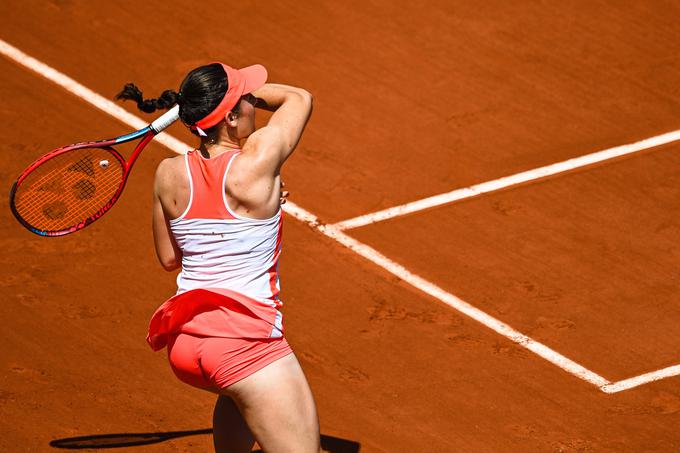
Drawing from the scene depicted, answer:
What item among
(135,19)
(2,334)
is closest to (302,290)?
(2,334)

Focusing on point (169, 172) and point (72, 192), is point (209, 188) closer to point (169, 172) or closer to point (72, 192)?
point (169, 172)

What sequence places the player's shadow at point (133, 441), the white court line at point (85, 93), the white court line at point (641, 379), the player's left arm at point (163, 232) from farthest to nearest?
1. the white court line at point (85, 93)
2. the white court line at point (641, 379)
3. the player's shadow at point (133, 441)
4. the player's left arm at point (163, 232)

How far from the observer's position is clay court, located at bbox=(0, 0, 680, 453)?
21.4 ft

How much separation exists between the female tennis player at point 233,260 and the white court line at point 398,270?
2.89 m

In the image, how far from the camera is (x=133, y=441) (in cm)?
625

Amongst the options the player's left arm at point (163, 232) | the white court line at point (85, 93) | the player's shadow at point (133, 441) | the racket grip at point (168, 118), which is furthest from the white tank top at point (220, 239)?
the white court line at point (85, 93)

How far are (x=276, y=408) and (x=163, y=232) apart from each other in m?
0.98

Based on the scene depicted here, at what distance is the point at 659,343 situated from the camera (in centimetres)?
711

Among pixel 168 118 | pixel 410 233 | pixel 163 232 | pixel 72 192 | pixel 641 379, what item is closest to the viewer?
pixel 163 232

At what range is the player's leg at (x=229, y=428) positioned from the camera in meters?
5.01

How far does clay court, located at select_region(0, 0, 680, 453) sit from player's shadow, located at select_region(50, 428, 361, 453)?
0.05 ft

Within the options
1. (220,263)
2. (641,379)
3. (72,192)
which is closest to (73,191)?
(72,192)

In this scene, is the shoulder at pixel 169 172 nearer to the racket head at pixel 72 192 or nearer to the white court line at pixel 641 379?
the racket head at pixel 72 192

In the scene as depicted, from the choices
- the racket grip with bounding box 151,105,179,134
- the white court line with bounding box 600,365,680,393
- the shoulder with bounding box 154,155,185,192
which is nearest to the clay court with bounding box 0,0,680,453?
the white court line with bounding box 600,365,680,393
